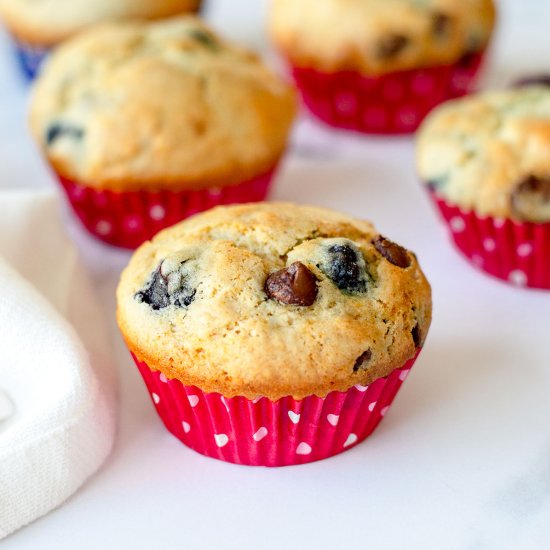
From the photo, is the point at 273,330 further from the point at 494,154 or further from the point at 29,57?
the point at 29,57

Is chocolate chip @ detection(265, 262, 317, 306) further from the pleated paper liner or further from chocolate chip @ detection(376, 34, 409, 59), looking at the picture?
the pleated paper liner

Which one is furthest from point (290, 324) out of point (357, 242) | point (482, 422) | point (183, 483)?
point (482, 422)

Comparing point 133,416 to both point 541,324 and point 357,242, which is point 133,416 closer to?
point 357,242

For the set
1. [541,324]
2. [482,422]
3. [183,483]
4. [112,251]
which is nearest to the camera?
[183,483]

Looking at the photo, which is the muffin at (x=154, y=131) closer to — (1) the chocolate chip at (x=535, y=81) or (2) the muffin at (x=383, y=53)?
(2) the muffin at (x=383, y=53)

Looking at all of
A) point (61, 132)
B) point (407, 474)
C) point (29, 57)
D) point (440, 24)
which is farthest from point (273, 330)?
point (29, 57)

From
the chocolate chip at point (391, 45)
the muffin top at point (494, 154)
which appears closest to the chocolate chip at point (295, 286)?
the muffin top at point (494, 154)
